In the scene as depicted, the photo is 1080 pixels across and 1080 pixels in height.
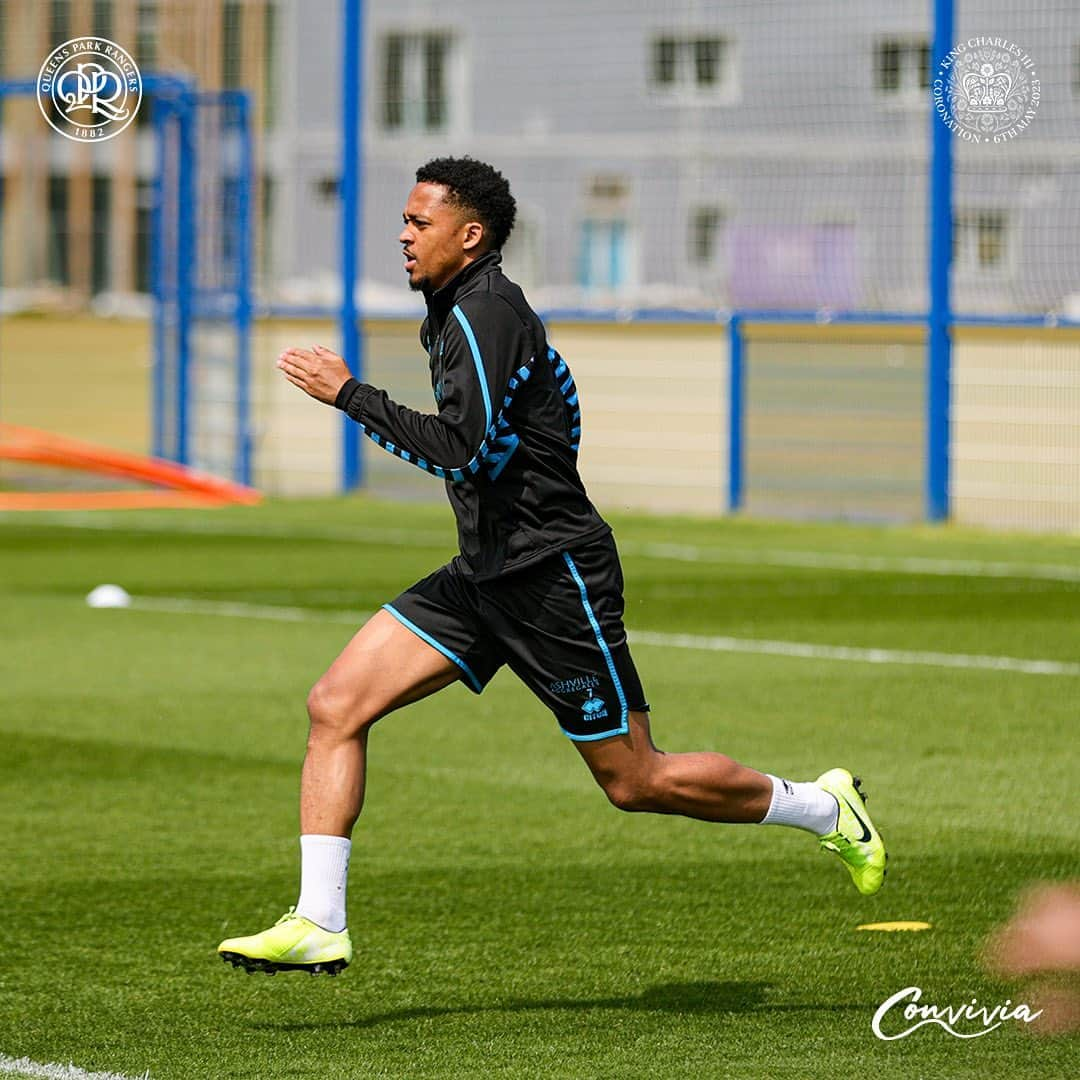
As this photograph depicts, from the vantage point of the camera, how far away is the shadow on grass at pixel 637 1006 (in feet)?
21.1

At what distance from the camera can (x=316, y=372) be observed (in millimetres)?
6453

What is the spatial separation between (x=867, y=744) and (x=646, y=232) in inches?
629

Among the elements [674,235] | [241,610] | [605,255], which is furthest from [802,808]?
[605,255]

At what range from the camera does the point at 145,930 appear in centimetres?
741

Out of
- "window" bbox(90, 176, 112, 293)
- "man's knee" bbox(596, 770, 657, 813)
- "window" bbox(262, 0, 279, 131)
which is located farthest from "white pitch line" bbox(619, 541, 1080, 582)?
"window" bbox(90, 176, 112, 293)

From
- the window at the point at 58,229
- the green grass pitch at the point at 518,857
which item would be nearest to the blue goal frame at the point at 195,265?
the green grass pitch at the point at 518,857

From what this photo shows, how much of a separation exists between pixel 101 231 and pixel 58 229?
1080mm

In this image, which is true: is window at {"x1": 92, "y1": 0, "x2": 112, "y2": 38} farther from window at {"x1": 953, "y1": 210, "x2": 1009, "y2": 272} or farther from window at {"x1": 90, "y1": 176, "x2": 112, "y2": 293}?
window at {"x1": 953, "y1": 210, "x2": 1009, "y2": 272}

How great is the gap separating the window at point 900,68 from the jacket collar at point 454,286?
16.3m

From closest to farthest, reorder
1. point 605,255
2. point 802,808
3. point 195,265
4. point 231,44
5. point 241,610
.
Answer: point 802,808 < point 241,610 < point 605,255 < point 195,265 < point 231,44

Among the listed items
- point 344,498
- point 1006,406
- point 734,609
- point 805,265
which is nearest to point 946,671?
point 734,609

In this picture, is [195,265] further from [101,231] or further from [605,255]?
[101,231]

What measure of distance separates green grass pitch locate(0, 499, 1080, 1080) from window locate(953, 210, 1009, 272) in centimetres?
638

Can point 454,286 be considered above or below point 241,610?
above
